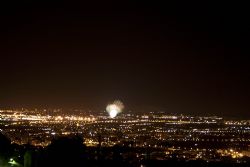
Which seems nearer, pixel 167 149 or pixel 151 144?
pixel 167 149

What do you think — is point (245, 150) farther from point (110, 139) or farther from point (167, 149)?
point (110, 139)

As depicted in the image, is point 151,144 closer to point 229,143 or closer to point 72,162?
point 229,143

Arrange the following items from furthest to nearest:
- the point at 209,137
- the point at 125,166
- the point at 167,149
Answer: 1. the point at 209,137
2. the point at 167,149
3. the point at 125,166

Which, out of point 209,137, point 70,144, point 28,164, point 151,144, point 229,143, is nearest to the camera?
point 28,164

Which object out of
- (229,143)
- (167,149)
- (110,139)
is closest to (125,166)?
(167,149)

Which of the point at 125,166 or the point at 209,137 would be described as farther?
the point at 209,137

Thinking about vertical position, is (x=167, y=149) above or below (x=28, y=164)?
above

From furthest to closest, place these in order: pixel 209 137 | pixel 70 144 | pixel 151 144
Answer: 1. pixel 209 137
2. pixel 151 144
3. pixel 70 144

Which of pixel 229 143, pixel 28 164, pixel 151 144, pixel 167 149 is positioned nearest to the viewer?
pixel 28 164

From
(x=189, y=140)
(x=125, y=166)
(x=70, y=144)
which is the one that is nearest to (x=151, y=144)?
(x=189, y=140)
